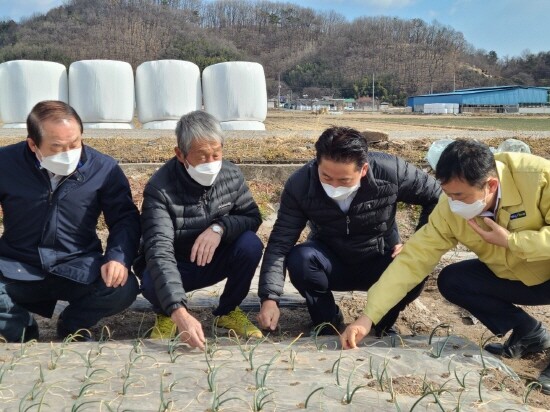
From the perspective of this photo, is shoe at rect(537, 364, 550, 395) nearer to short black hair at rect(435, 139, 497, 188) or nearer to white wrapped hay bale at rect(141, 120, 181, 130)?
short black hair at rect(435, 139, 497, 188)

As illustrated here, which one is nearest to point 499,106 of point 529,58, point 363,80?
point 363,80

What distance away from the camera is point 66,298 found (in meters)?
3.28

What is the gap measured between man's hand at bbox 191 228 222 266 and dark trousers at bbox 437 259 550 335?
125 cm

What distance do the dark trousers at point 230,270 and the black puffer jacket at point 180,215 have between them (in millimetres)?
66

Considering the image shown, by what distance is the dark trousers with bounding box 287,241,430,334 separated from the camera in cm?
325

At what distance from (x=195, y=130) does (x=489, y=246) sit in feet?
5.15

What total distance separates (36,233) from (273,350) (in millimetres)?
1381

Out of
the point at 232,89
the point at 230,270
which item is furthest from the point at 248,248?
the point at 232,89

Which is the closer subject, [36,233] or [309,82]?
[36,233]

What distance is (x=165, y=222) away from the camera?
3.11 meters

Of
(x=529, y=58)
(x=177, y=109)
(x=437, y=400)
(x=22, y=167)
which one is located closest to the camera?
(x=437, y=400)

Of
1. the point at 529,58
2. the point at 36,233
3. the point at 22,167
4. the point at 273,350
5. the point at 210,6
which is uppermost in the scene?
the point at 210,6

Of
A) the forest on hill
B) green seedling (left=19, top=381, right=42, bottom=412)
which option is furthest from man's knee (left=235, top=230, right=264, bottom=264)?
the forest on hill

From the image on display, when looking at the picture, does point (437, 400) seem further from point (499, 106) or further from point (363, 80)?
point (363, 80)
